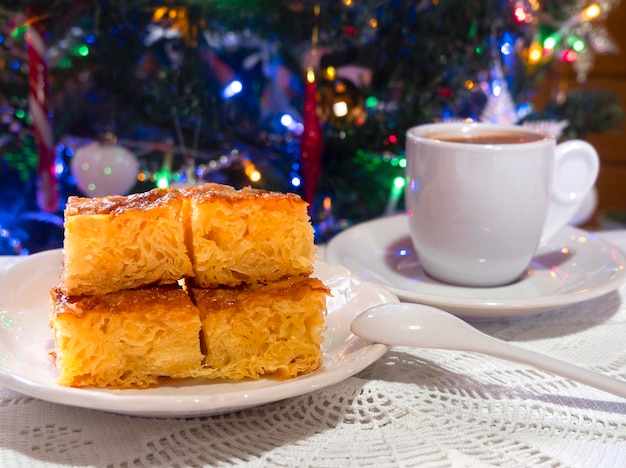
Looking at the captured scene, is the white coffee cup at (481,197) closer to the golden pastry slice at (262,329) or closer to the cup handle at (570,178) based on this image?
the cup handle at (570,178)

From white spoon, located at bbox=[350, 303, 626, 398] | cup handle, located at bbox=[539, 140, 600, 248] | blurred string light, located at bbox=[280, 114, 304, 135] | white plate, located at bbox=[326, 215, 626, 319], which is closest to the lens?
white spoon, located at bbox=[350, 303, 626, 398]

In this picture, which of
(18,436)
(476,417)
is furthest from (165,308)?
(476,417)

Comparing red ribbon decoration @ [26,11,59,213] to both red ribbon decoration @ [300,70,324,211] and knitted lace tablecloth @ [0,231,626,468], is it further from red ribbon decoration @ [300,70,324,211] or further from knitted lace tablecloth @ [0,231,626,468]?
knitted lace tablecloth @ [0,231,626,468]

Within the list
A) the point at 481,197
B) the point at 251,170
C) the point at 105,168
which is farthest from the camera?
the point at 251,170

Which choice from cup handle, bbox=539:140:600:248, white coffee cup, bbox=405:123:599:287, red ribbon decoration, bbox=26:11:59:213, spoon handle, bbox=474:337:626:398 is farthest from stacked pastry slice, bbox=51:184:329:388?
red ribbon decoration, bbox=26:11:59:213

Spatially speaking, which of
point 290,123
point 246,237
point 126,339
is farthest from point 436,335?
point 290,123

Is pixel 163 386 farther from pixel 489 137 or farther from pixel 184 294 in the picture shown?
pixel 489 137

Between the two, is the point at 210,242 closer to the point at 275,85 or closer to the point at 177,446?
the point at 177,446
